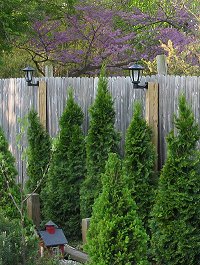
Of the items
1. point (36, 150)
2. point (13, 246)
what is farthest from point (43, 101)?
point (13, 246)

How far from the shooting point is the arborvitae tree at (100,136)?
27.0 feet

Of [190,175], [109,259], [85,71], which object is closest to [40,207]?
[190,175]

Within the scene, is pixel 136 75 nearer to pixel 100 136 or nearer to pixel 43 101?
pixel 100 136

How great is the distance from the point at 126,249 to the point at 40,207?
4.47 metres

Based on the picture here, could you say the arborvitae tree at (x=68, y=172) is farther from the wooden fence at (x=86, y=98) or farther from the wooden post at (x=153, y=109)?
the wooden post at (x=153, y=109)

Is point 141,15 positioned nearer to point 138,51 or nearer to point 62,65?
point 138,51

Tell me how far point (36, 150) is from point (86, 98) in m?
1.19

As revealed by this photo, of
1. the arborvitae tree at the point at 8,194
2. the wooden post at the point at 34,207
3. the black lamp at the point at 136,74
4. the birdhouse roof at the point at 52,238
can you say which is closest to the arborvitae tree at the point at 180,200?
the black lamp at the point at 136,74

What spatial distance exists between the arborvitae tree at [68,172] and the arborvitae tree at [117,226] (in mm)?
3489

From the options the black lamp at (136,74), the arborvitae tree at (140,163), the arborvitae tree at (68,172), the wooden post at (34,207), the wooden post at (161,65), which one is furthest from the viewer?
the wooden post at (161,65)

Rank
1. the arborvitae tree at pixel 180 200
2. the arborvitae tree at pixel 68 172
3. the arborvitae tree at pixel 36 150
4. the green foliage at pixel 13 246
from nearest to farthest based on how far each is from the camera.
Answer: the green foliage at pixel 13 246 < the arborvitae tree at pixel 180 200 < the arborvitae tree at pixel 68 172 < the arborvitae tree at pixel 36 150

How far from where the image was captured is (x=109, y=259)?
17.5 feet

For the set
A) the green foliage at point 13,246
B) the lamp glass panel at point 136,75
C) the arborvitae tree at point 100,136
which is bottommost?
the green foliage at point 13,246

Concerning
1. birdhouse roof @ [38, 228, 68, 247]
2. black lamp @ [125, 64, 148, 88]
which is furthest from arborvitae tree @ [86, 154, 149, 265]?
black lamp @ [125, 64, 148, 88]
